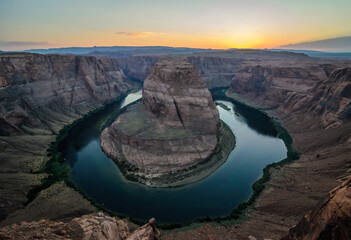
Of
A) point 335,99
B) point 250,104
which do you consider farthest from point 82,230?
point 250,104

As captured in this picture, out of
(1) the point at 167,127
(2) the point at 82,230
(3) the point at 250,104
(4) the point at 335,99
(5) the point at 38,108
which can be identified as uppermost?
(4) the point at 335,99

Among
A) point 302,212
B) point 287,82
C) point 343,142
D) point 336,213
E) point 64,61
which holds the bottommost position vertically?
point 302,212

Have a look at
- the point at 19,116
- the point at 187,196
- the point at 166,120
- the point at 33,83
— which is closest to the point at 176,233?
the point at 187,196

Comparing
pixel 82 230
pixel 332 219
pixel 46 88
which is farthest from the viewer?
pixel 46 88

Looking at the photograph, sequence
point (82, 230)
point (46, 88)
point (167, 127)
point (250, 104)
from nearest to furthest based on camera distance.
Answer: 1. point (82, 230)
2. point (167, 127)
3. point (46, 88)
4. point (250, 104)

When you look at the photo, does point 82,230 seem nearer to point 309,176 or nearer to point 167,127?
point 167,127

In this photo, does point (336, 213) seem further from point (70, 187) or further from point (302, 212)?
point (70, 187)

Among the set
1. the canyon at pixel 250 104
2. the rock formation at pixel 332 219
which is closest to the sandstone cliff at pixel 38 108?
the canyon at pixel 250 104

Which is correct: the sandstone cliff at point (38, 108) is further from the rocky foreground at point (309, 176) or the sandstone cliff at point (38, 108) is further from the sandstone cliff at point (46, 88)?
the rocky foreground at point (309, 176)
